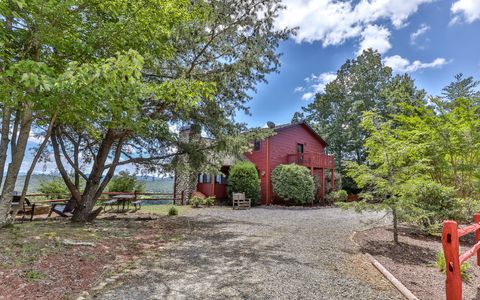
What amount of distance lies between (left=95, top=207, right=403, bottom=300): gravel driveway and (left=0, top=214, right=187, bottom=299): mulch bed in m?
0.52

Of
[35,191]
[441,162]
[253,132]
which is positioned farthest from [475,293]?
[35,191]

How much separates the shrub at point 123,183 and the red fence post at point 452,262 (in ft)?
51.0

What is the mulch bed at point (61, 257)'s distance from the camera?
3.55 metres

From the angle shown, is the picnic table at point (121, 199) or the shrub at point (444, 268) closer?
the shrub at point (444, 268)

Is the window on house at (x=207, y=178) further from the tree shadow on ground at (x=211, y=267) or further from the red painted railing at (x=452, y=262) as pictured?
the red painted railing at (x=452, y=262)

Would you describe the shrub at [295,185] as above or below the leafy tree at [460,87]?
below

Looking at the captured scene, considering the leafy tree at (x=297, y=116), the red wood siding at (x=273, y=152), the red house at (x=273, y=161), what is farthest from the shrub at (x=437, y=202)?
the leafy tree at (x=297, y=116)

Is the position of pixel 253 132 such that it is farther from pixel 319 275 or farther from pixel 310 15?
pixel 319 275

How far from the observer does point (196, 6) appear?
774 centimetres

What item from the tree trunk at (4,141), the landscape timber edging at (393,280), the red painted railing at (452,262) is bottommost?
the landscape timber edging at (393,280)

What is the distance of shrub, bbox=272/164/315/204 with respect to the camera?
16578mm

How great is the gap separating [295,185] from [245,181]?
10.2ft

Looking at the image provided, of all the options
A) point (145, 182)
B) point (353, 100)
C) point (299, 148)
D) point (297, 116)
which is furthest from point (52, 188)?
point (353, 100)

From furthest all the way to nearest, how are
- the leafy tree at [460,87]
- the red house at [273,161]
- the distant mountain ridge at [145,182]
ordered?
1. the leafy tree at [460,87]
2. the red house at [273,161]
3. the distant mountain ridge at [145,182]
